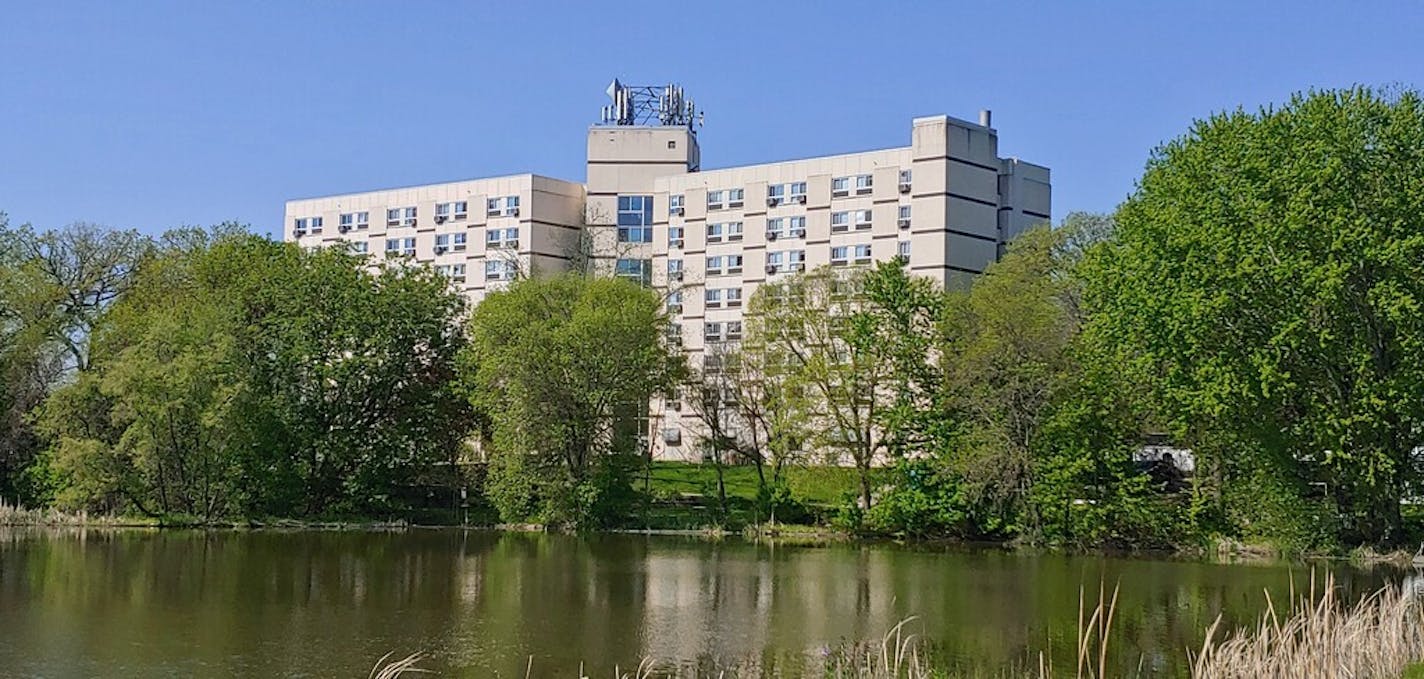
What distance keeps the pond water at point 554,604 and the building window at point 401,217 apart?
5348cm

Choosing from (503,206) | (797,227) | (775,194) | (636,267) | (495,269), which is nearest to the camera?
(797,227)

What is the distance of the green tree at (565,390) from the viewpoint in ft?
212

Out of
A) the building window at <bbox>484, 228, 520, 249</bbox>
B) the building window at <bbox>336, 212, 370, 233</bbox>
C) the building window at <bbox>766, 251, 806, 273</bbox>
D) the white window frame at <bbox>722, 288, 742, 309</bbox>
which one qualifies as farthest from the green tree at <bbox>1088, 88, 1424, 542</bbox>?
the building window at <bbox>336, 212, 370, 233</bbox>

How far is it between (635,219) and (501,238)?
885 cm

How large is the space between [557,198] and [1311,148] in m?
61.5

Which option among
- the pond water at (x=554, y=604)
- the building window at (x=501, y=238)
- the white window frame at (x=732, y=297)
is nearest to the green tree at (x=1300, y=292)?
the pond water at (x=554, y=604)

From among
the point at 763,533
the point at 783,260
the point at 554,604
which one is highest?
the point at 783,260

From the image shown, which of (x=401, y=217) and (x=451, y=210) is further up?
(x=451, y=210)

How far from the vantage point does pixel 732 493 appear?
73.5m

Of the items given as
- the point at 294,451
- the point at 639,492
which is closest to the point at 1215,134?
the point at 639,492

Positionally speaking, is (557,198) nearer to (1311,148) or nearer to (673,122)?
(673,122)

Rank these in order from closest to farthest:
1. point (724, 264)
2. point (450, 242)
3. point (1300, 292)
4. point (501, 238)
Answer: point (1300, 292), point (724, 264), point (501, 238), point (450, 242)

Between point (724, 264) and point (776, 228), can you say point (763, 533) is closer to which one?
point (776, 228)

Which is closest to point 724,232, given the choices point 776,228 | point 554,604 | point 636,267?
point 776,228
